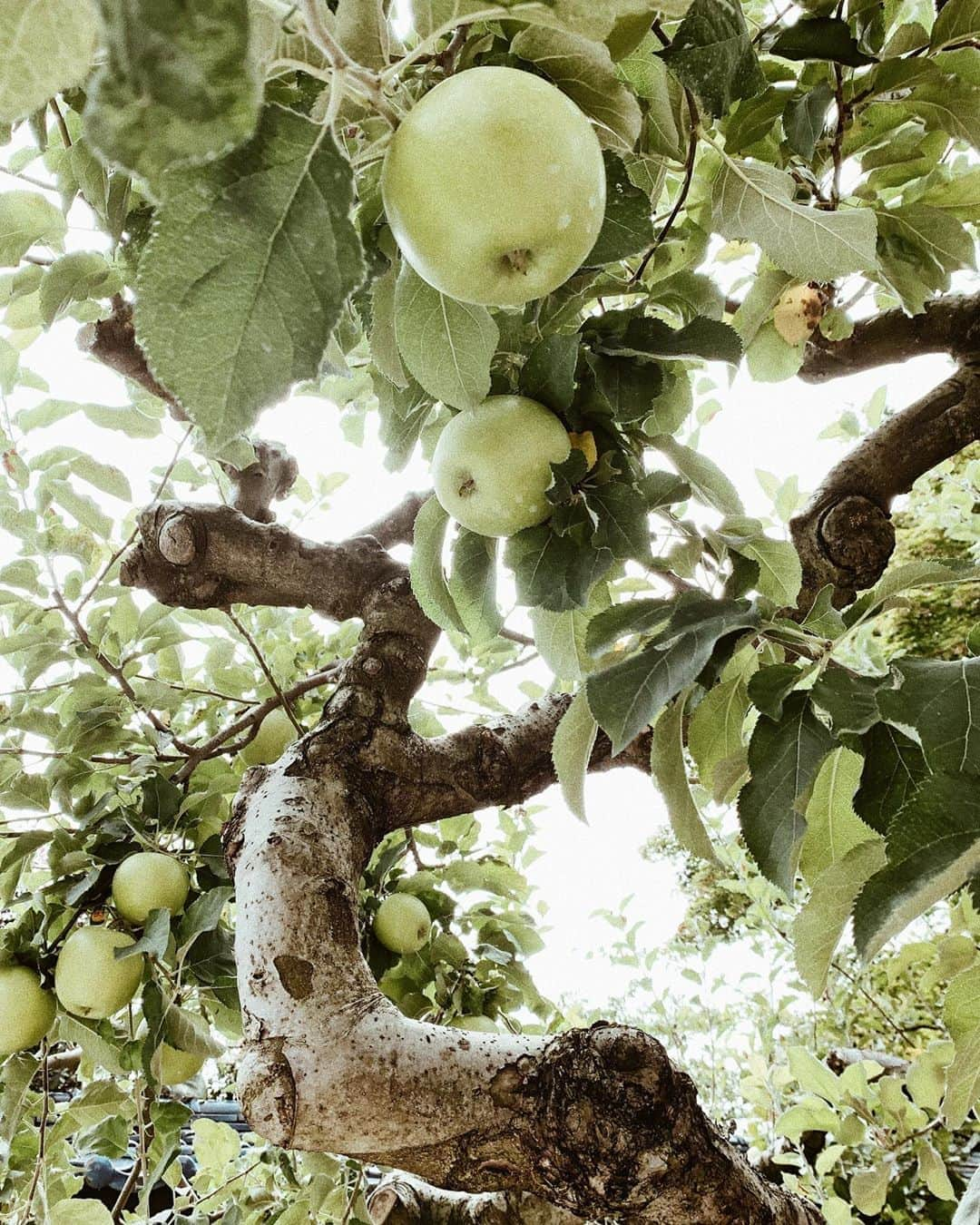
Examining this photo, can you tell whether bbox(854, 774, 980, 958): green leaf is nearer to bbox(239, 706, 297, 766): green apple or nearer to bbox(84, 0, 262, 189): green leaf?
bbox(84, 0, 262, 189): green leaf

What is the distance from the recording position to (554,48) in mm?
464

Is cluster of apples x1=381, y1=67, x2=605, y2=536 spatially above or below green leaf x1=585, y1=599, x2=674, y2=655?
above

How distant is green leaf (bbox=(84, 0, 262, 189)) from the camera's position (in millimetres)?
225

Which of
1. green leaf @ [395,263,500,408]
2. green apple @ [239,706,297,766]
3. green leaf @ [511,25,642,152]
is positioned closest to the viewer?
green leaf @ [511,25,642,152]

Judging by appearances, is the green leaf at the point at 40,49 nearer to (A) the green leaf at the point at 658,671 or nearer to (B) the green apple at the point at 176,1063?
(A) the green leaf at the point at 658,671

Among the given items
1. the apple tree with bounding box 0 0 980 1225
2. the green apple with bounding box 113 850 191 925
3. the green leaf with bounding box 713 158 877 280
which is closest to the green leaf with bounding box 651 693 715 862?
the apple tree with bounding box 0 0 980 1225

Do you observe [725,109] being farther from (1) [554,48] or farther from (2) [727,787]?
(2) [727,787]

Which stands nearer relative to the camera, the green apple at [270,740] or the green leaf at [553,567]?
the green leaf at [553,567]

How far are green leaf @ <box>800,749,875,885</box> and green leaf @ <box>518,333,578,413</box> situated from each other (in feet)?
1.15

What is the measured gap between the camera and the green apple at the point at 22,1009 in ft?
3.37

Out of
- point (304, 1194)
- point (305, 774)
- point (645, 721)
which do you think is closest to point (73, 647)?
point (305, 774)

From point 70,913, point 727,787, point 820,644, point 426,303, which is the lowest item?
point 70,913

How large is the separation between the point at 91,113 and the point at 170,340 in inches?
4.6

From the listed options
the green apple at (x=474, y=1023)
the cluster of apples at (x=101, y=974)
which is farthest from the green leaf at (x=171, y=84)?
the green apple at (x=474, y=1023)
